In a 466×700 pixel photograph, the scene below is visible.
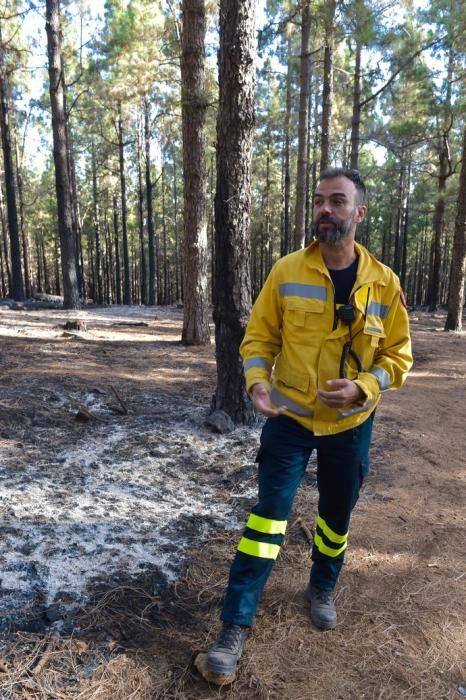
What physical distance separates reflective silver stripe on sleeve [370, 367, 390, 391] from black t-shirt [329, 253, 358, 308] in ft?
1.17

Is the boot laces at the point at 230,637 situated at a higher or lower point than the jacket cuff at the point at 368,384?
lower

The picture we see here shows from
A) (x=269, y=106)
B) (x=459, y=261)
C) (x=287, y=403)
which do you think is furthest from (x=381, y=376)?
(x=269, y=106)

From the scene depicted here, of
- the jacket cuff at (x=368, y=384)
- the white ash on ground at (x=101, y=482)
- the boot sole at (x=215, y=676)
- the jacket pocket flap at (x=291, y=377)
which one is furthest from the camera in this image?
the white ash on ground at (x=101, y=482)

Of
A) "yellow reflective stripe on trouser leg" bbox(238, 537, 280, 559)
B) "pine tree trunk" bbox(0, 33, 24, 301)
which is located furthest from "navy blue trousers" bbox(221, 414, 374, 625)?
"pine tree trunk" bbox(0, 33, 24, 301)

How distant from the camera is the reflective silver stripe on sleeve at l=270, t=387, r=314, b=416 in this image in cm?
231

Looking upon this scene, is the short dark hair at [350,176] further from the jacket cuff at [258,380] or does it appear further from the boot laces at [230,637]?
the boot laces at [230,637]

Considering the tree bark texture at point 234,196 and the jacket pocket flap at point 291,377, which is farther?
the tree bark texture at point 234,196

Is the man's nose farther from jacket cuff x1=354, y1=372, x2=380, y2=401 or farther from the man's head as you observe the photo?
jacket cuff x1=354, y1=372, x2=380, y2=401

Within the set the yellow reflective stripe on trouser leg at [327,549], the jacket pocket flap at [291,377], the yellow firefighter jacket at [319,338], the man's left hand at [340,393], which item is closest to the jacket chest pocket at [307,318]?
the yellow firefighter jacket at [319,338]

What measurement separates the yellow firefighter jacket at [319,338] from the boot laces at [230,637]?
0.97 meters

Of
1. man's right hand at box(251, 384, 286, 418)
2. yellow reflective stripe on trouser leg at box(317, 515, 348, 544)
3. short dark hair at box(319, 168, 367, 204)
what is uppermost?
short dark hair at box(319, 168, 367, 204)

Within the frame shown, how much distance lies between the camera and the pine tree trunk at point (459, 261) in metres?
13.1

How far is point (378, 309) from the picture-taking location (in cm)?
238

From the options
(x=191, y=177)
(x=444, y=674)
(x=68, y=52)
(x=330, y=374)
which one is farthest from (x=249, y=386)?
(x=68, y=52)
